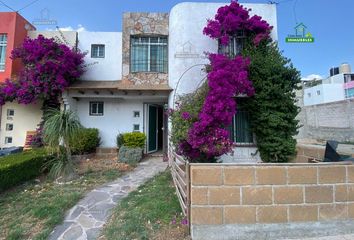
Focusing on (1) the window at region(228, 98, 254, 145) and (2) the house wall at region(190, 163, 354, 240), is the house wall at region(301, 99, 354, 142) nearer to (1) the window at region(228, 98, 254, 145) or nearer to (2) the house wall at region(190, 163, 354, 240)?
(1) the window at region(228, 98, 254, 145)

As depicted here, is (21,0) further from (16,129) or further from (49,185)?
(49,185)

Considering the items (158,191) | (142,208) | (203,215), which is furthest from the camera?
(158,191)

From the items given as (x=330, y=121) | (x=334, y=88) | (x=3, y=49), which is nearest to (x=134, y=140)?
(x=3, y=49)

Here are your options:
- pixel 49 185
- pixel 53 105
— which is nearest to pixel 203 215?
pixel 49 185

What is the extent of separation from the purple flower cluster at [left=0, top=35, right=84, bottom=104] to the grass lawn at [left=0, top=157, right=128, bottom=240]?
178 inches

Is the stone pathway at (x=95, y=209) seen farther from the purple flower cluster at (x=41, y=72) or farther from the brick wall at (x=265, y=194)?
the purple flower cluster at (x=41, y=72)

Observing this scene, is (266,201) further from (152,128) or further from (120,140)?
(152,128)

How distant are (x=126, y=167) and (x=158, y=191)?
340cm

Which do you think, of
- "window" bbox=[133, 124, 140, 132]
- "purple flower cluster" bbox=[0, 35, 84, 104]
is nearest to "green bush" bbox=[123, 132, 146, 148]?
"window" bbox=[133, 124, 140, 132]

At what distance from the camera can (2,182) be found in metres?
5.87

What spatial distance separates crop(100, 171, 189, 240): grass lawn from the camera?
371cm

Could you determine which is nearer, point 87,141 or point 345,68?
point 87,141

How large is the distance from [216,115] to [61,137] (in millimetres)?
4723

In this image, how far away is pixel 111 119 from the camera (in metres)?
11.4
